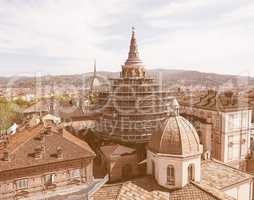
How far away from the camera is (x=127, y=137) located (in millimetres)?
32438

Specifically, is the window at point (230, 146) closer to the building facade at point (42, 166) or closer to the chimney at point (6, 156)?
the building facade at point (42, 166)

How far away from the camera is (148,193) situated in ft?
71.1

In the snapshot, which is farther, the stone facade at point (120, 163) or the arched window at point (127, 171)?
the arched window at point (127, 171)

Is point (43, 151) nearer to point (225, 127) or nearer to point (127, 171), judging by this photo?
point (127, 171)

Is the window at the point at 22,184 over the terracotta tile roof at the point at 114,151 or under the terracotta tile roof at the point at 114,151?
under

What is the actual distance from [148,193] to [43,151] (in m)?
9.74

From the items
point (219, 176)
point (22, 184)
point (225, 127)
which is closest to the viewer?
point (22, 184)

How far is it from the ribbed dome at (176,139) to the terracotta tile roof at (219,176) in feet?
12.0

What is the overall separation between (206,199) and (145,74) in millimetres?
20584

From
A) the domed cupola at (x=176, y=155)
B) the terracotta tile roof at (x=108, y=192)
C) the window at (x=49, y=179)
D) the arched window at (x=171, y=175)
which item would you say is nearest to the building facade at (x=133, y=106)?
the domed cupola at (x=176, y=155)

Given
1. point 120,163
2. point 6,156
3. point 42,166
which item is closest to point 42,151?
point 42,166

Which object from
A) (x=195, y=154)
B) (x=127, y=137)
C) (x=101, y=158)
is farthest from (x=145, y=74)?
(x=195, y=154)

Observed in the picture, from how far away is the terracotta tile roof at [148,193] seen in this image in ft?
Answer: 68.1

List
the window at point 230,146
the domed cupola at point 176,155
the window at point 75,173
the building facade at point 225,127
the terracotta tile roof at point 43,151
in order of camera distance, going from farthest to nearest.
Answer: the window at point 230,146
the building facade at point 225,127
the window at point 75,173
the domed cupola at point 176,155
the terracotta tile roof at point 43,151
